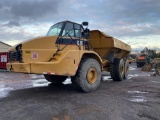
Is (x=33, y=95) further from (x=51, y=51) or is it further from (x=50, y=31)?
(x=50, y=31)

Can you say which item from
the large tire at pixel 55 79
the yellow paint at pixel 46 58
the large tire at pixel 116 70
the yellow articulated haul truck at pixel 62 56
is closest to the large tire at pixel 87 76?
the yellow articulated haul truck at pixel 62 56

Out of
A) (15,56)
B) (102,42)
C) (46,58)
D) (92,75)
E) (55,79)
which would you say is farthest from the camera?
(55,79)

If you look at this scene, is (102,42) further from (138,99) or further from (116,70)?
(138,99)

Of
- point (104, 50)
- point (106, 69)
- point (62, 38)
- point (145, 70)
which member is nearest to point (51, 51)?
point (62, 38)

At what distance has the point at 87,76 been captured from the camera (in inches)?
327

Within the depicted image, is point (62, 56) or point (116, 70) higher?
point (62, 56)

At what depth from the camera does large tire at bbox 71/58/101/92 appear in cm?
799

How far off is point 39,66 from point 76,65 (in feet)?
4.09

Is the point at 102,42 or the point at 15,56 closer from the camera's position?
the point at 15,56

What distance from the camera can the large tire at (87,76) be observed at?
799 centimetres

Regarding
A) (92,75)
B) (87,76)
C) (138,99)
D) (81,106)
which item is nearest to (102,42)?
(92,75)

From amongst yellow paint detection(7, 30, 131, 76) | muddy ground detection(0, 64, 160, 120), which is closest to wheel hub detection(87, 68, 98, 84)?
muddy ground detection(0, 64, 160, 120)

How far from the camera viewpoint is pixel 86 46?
366 inches

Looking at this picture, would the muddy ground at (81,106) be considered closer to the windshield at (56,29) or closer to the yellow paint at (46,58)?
the yellow paint at (46,58)
